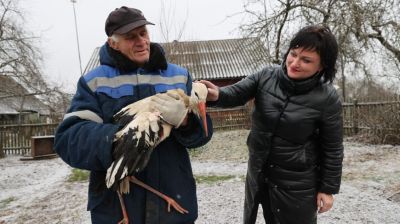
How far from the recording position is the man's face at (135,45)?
1853mm

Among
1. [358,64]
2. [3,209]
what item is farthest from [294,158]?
[358,64]

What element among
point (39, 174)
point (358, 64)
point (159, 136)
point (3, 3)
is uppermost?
point (3, 3)

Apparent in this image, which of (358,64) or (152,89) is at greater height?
(358,64)

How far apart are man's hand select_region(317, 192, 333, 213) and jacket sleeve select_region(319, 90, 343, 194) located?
0.04 m

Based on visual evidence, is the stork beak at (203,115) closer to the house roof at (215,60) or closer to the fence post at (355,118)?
the fence post at (355,118)

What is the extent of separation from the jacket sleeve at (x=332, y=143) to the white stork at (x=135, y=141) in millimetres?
1072

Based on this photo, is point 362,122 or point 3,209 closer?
point 3,209

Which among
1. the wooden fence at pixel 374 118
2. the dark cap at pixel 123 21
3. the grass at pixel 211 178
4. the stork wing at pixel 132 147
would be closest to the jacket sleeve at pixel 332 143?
the stork wing at pixel 132 147

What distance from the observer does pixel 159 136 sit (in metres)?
1.76

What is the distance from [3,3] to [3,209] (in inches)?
525

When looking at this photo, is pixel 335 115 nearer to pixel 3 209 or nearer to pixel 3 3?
pixel 3 209

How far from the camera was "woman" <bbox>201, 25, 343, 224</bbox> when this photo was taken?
7.89ft

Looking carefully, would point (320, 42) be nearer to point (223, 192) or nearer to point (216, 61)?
point (223, 192)

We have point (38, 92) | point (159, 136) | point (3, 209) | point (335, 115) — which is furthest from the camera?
point (38, 92)
